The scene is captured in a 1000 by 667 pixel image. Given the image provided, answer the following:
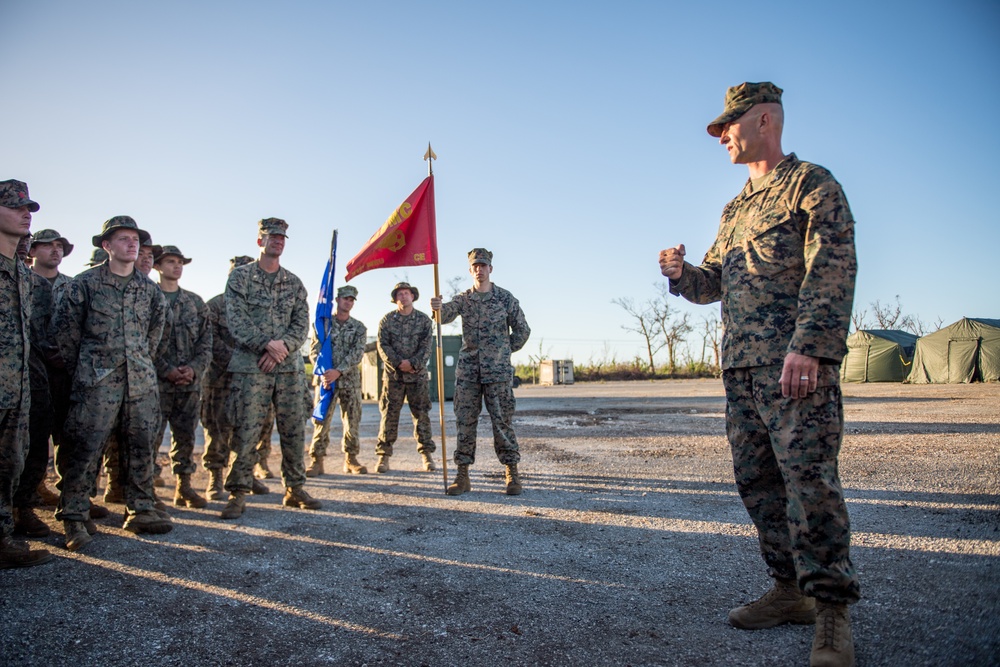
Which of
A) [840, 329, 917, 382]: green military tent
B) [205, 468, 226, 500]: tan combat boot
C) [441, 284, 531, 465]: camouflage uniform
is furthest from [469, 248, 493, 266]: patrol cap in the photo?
[840, 329, 917, 382]: green military tent

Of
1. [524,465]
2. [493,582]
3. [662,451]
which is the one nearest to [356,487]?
[524,465]

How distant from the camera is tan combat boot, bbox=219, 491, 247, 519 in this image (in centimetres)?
487

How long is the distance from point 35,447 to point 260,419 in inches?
61.2

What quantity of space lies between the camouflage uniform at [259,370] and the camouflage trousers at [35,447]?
48.9 inches

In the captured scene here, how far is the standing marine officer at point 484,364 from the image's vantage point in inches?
228

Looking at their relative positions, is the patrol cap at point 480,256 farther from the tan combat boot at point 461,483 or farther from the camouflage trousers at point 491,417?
the tan combat boot at point 461,483

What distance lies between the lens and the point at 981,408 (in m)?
11.9

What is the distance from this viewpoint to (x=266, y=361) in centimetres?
501

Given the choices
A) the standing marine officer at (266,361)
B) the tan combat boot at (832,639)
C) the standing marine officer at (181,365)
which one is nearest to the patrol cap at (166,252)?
the standing marine officer at (181,365)

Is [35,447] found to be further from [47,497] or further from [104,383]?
[47,497]

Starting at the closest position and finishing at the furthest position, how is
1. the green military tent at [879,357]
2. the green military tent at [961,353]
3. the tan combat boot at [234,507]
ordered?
the tan combat boot at [234,507] → the green military tent at [961,353] → the green military tent at [879,357]

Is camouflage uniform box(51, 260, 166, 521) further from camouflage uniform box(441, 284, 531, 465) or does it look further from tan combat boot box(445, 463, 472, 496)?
camouflage uniform box(441, 284, 531, 465)

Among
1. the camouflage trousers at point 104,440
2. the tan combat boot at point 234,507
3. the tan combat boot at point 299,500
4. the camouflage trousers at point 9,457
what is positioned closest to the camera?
the camouflage trousers at point 9,457

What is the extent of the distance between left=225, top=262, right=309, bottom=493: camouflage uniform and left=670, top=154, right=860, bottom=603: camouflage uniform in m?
3.73
